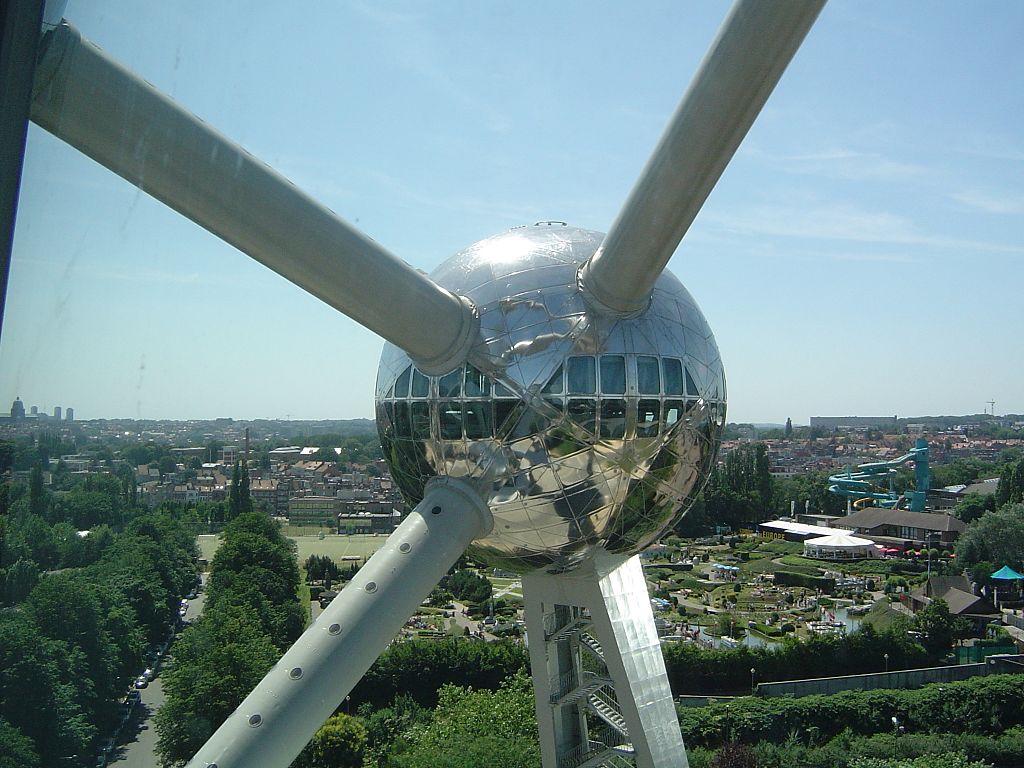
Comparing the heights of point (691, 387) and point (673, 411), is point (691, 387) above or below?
above

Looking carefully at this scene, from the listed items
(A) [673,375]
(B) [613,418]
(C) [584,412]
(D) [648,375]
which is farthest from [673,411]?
(C) [584,412]

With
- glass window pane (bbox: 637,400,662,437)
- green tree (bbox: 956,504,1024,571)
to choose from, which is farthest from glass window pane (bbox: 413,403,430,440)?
green tree (bbox: 956,504,1024,571)

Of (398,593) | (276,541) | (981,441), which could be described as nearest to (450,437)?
(398,593)

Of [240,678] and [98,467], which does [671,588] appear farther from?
[98,467]

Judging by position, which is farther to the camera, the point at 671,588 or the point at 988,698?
the point at 671,588

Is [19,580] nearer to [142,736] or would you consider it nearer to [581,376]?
[581,376]

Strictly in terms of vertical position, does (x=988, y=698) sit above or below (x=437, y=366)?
below

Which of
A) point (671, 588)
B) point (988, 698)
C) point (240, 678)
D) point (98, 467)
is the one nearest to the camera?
point (98, 467)

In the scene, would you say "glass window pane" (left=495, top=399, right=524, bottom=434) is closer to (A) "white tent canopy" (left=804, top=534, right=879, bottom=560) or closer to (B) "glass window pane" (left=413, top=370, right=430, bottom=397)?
(B) "glass window pane" (left=413, top=370, right=430, bottom=397)
